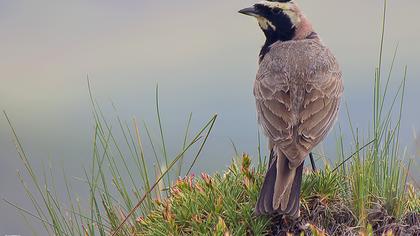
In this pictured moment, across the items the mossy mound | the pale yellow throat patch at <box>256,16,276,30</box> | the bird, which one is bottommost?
the mossy mound

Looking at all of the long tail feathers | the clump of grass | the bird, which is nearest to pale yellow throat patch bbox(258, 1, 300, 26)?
the bird

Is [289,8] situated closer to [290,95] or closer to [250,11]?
[250,11]

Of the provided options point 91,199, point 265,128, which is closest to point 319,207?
point 265,128

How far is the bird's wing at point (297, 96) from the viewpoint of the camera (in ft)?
17.1

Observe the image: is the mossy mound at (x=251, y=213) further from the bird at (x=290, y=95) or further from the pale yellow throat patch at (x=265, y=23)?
the pale yellow throat patch at (x=265, y=23)

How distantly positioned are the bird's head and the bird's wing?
1.07 feet

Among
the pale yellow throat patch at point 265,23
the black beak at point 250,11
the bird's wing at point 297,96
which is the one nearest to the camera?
the bird's wing at point 297,96

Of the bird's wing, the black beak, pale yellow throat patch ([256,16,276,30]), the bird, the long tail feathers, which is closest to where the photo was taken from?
the long tail feathers

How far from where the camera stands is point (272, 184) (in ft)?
16.0

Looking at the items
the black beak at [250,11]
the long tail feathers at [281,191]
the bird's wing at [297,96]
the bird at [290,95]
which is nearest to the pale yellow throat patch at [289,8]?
the bird at [290,95]

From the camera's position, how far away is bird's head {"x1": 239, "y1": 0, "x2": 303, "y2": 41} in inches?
265

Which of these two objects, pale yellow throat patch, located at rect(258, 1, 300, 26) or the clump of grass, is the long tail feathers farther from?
pale yellow throat patch, located at rect(258, 1, 300, 26)

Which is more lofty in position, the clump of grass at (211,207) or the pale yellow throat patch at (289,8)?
the pale yellow throat patch at (289,8)

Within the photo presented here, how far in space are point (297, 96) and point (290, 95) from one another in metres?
0.06
